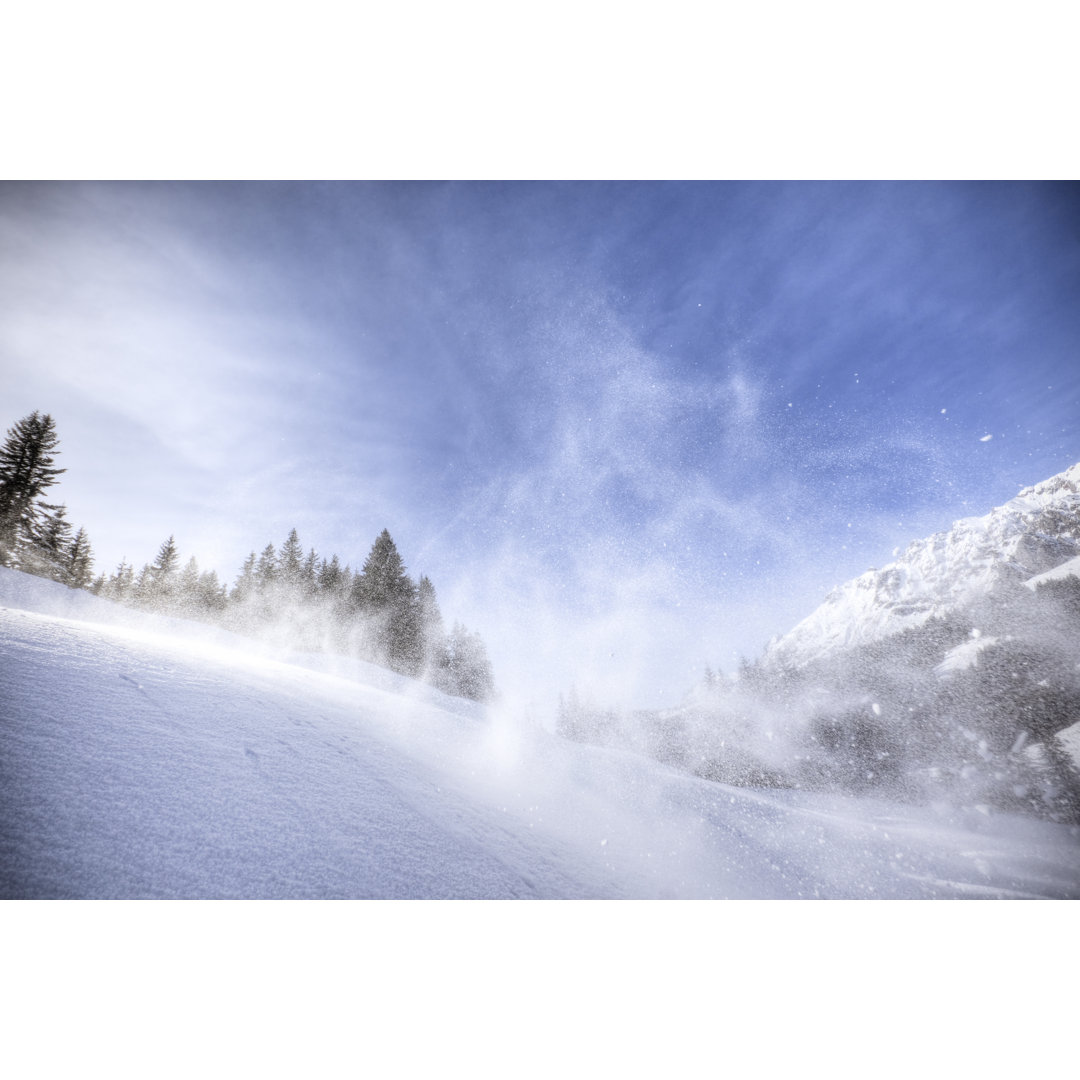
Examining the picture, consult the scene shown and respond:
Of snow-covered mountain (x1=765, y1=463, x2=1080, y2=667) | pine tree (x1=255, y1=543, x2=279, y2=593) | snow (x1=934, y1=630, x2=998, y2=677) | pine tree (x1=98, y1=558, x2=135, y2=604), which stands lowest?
pine tree (x1=98, y1=558, x2=135, y2=604)

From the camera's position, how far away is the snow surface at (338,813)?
191 centimetres

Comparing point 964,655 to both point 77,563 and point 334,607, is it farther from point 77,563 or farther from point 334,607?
point 77,563

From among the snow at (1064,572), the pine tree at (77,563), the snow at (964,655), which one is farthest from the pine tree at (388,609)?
the snow at (964,655)

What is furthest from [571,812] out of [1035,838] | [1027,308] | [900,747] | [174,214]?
[900,747]

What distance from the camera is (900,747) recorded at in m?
14.3

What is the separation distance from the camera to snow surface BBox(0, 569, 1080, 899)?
6.27 ft

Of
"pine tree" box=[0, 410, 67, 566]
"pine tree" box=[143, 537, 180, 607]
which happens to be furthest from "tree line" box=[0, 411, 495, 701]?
"pine tree" box=[0, 410, 67, 566]

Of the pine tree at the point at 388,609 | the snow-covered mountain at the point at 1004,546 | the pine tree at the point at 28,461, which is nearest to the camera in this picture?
the pine tree at the point at 28,461

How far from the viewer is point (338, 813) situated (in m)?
2.50

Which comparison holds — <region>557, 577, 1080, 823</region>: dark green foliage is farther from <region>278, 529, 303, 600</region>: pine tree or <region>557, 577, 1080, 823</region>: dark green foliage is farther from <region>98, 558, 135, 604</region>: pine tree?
<region>98, 558, 135, 604</region>: pine tree

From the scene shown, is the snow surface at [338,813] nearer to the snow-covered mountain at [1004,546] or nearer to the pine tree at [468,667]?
the snow-covered mountain at [1004,546]

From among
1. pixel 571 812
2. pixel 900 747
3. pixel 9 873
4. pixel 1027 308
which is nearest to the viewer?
pixel 9 873
